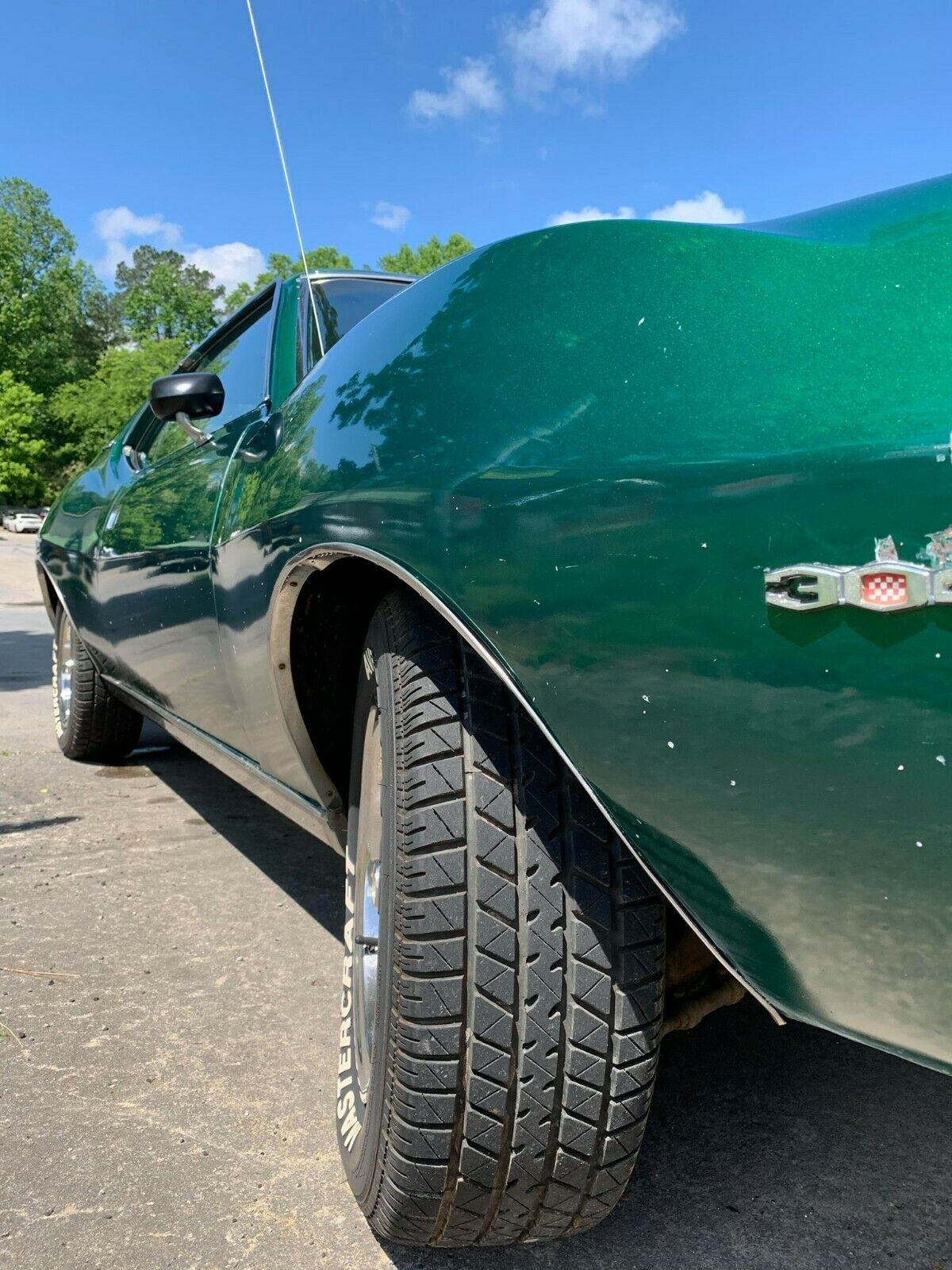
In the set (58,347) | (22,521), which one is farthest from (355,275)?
(58,347)

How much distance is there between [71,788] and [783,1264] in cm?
347

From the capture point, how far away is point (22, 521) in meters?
48.5

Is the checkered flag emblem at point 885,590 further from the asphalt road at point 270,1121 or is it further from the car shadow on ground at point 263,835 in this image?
the car shadow on ground at point 263,835

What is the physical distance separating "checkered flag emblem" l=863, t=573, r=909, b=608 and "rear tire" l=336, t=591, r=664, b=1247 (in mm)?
558

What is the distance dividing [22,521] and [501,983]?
5156 cm

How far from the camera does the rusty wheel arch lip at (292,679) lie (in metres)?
1.19

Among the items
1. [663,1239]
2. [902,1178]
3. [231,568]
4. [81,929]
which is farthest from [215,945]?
[902,1178]

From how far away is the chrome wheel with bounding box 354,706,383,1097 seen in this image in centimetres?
166

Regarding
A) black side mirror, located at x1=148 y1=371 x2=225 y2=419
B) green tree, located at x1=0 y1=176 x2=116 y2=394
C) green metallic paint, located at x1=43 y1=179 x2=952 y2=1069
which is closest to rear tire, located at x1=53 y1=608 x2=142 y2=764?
black side mirror, located at x1=148 y1=371 x2=225 y2=419

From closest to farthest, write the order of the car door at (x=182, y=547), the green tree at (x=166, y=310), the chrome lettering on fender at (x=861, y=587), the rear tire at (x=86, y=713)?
the chrome lettering on fender at (x=861, y=587) → the car door at (x=182, y=547) → the rear tire at (x=86, y=713) → the green tree at (x=166, y=310)

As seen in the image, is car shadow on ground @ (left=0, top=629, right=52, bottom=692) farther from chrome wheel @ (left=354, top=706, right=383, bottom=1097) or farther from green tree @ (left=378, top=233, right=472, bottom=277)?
green tree @ (left=378, top=233, right=472, bottom=277)

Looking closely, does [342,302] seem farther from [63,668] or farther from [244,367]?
[63,668]

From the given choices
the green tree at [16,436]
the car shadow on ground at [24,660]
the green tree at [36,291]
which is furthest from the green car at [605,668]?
the green tree at [36,291]

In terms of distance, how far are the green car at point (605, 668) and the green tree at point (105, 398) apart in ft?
167
